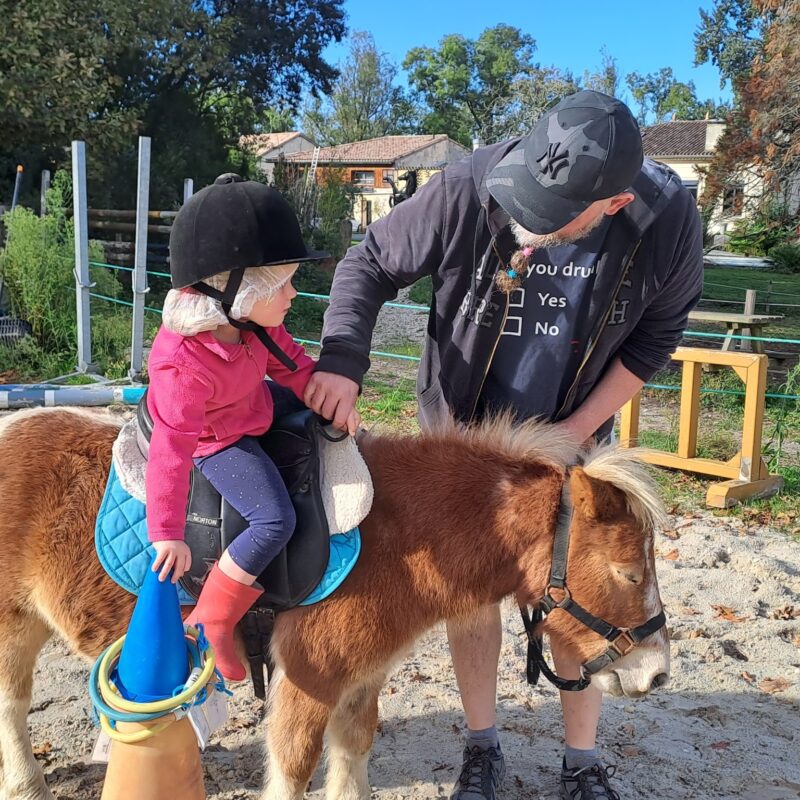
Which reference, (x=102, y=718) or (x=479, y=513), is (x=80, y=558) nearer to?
(x=102, y=718)

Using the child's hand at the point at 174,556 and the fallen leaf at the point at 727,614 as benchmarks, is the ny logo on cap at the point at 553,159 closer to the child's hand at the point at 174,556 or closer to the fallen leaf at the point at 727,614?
the child's hand at the point at 174,556

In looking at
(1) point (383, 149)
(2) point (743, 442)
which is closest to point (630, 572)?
(2) point (743, 442)

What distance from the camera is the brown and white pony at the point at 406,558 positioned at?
7.24ft

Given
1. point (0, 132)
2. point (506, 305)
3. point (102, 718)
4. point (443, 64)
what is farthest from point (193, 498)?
point (443, 64)

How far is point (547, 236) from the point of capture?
7.73ft

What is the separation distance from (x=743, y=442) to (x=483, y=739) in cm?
397

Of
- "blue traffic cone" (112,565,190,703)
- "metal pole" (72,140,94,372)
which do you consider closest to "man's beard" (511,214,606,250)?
"blue traffic cone" (112,565,190,703)

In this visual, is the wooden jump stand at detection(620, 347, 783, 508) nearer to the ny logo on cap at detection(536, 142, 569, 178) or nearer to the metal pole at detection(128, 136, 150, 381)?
the ny logo on cap at detection(536, 142, 569, 178)

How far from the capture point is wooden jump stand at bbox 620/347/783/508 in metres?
5.87

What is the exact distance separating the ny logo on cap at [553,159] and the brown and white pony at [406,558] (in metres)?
0.77

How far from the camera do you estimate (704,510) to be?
577 centimetres

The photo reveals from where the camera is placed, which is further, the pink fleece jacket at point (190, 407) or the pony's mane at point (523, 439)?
the pony's mane at point (523, 439)

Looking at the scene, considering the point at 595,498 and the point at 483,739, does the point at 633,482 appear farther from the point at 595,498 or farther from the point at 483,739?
→ the point at 483,739

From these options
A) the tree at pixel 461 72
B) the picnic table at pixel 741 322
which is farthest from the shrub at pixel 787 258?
the tree at pixel 461 72
